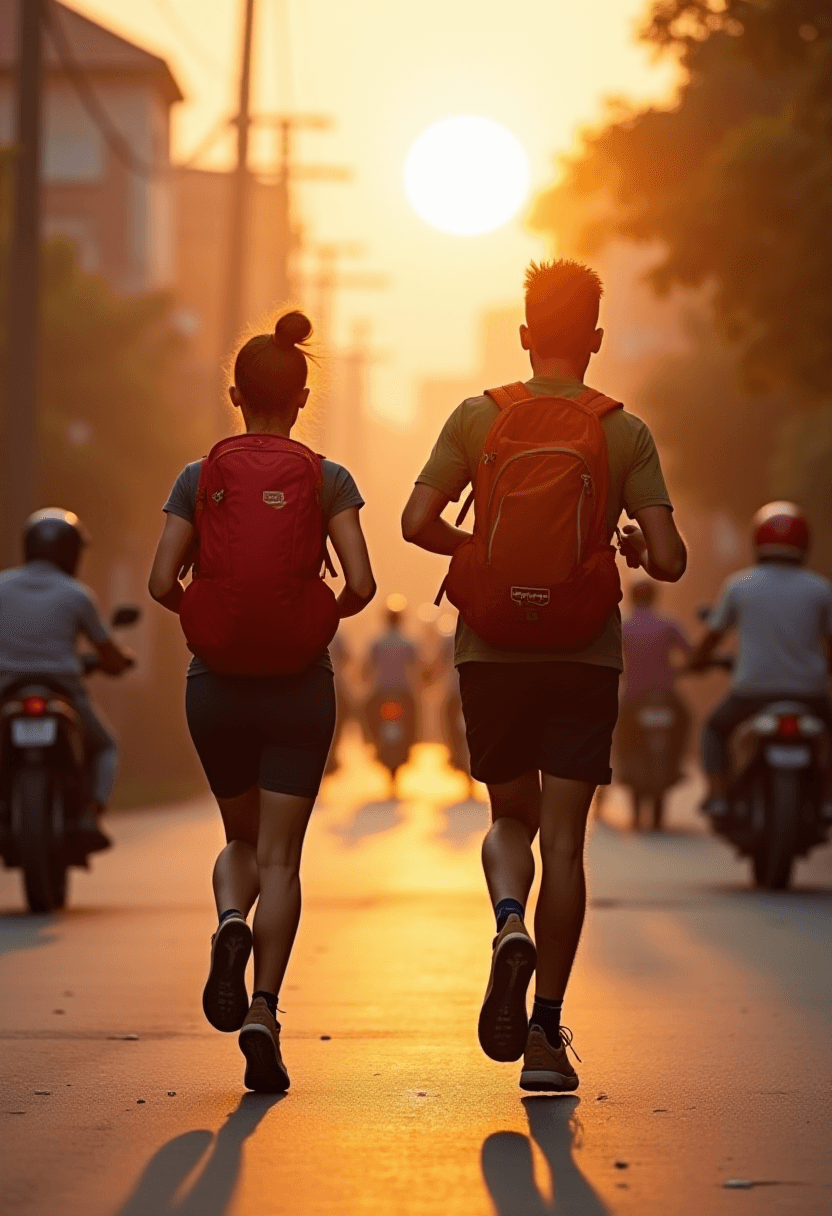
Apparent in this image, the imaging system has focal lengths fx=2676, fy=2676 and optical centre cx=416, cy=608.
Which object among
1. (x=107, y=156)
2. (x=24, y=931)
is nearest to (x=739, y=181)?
(x=24, y=931)

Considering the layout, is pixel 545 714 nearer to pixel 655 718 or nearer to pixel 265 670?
pixel 265 670

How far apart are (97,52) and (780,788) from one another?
53024 mm

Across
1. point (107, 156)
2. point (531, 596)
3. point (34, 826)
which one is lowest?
point (34, 826)

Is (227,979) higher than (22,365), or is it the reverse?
(22,365)

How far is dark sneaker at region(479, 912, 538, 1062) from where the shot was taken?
6.05 meters

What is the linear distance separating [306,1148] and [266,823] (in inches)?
46.1

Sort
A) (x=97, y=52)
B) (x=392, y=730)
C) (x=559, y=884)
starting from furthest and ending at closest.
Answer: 1. (x=97, y=52)
2. (x=392, y=730)
3. (x=559, y=884)

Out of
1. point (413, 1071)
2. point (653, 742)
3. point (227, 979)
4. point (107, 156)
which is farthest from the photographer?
point (107, 156)

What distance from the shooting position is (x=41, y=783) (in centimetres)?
1191

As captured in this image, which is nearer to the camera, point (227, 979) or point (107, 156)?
point (227, 979)

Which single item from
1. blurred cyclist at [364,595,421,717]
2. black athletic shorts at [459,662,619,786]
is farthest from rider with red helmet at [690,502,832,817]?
blurred cyclist at [364,595,421,717]

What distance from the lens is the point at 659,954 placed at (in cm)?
1040

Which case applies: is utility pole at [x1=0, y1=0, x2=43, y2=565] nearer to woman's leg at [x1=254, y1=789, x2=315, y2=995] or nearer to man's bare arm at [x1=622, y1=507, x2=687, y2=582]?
woman's leg at [x1=254, y1=789, x2=315, y2=995]

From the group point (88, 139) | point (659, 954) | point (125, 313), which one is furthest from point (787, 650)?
point (88, 139)
